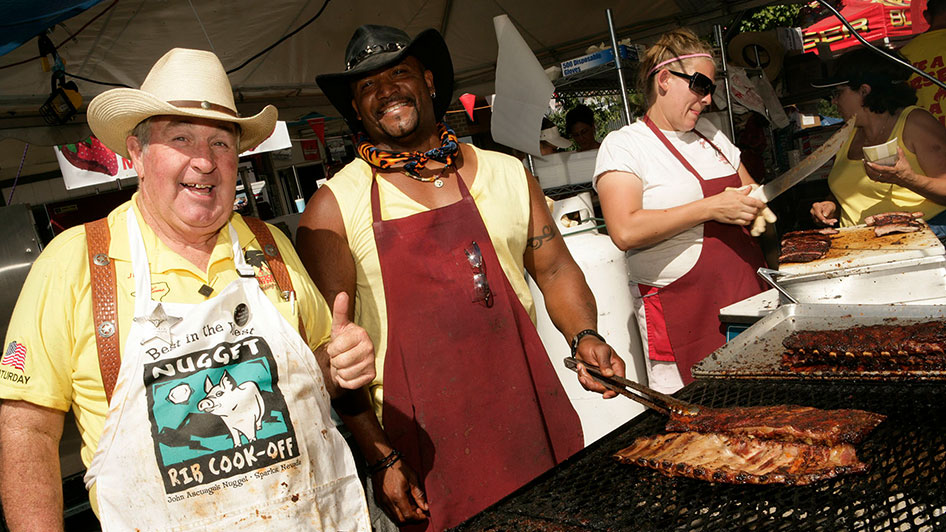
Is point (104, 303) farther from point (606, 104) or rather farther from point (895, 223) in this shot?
point (606, 104)

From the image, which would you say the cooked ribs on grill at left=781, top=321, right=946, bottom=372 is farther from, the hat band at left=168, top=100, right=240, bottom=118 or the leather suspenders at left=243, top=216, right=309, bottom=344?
the hat band at left=168, top=100, right=240, bottom=118

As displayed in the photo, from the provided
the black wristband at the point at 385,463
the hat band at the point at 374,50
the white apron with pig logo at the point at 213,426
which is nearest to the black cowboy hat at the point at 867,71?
the hat band at the point at 374,50

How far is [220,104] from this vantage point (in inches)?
81.4

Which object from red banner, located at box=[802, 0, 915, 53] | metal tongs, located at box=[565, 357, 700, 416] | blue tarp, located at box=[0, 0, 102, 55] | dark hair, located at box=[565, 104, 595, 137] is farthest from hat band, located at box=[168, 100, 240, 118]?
red banner, located at box=[802, 0, 915, 53]

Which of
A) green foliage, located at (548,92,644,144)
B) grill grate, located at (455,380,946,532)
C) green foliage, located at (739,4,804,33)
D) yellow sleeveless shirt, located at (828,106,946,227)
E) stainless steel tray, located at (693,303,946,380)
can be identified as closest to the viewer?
grill grate, located at (455,380,946,532)

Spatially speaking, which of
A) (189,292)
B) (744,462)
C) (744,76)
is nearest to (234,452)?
(189,292)

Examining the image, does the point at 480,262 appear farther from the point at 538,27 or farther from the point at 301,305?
the point at 538,27

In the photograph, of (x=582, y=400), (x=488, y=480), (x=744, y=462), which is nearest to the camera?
(x=744, y=462)

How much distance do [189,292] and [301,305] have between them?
0.35 m

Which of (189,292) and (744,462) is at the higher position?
(189,292)

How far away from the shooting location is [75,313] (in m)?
1.77

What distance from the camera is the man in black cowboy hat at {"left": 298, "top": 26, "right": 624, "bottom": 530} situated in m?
2.41

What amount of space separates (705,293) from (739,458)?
1.71 m

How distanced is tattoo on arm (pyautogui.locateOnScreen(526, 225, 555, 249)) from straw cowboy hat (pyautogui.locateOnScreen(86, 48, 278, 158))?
1.27 m
